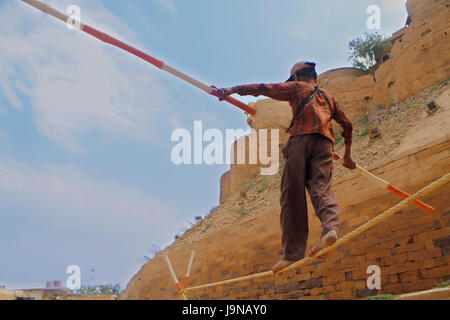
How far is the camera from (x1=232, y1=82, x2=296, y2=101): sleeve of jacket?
12.6 ft

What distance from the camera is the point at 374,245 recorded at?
7.58 meters

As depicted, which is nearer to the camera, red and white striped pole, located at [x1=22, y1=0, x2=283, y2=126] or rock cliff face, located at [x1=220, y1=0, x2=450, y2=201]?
red and white striped pole, located at [x1=22, y1=0, x2=283, y2=126]

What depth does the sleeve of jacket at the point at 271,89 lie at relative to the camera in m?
3.85

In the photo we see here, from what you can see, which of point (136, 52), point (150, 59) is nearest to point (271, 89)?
point (150, 59)

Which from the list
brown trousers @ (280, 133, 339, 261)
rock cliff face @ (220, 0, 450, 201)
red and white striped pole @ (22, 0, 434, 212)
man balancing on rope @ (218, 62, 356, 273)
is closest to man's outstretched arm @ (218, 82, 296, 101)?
man balancing on rope @ (218, 62, 356, 273)

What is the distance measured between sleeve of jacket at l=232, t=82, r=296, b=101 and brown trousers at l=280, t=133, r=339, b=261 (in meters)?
0.43

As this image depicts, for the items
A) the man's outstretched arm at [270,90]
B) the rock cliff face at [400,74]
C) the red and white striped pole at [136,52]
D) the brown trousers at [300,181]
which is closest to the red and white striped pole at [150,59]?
the red and white striped pole at [136,52]

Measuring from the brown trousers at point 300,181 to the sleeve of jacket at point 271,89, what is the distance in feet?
1.42

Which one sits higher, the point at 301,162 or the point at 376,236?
the point at 301,162

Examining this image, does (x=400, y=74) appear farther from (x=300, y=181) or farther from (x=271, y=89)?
(x=300, y=181)

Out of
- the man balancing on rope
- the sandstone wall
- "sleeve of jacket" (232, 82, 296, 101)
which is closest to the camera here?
the man balancing on rope

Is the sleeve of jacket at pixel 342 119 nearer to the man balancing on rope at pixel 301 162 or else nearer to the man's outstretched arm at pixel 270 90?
the man balancing on rope at pixel 301 162

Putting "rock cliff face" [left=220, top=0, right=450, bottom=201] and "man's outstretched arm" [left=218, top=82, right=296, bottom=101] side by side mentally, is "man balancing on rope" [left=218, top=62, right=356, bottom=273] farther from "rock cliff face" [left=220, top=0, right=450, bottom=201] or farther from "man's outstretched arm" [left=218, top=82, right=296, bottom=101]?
"rock cliff face" [left=220, top=0, right=450, bottom=201]

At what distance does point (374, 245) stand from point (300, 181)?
4621 mm
